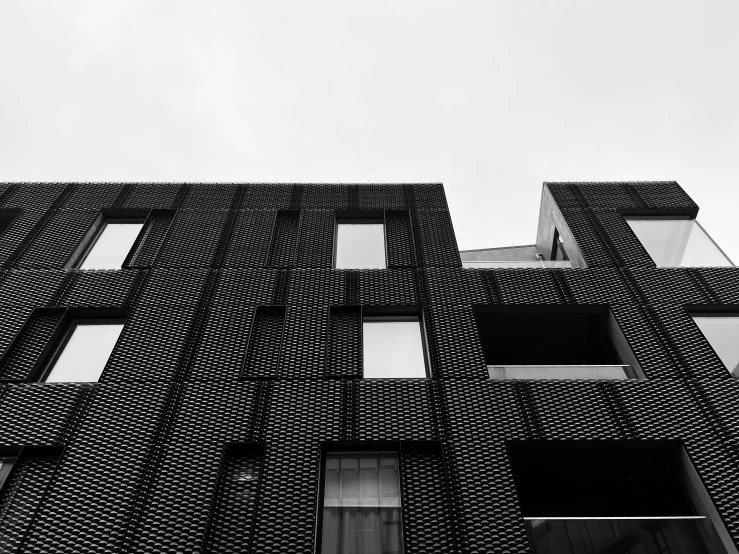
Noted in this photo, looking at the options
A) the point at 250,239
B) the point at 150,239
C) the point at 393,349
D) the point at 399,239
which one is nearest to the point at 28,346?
the point at 150,239

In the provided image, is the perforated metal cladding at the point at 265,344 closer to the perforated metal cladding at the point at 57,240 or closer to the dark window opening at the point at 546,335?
the dark window opening at the point at 546,335

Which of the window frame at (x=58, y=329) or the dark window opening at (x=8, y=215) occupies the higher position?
the dark window opening at (x=8, y=215)

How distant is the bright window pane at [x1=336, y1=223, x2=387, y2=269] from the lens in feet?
44.1

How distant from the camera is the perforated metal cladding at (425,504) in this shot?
26.0ft

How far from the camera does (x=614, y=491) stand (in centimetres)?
993

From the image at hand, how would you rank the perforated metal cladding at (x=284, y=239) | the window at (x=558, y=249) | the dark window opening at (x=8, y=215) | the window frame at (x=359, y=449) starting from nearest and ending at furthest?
the window frame at (x=359, y=449)
the perforated metal cladding at (x=284, y=239)
the dark window opening at (x=8, y=215)
the window at (x=558, y=249)

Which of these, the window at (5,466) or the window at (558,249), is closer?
the window at (5,466)

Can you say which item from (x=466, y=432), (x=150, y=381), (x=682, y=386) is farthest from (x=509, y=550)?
(x=150, y=381)

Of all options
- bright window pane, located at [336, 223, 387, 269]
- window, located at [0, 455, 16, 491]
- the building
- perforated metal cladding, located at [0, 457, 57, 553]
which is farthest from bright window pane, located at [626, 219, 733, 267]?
window, located at [0, 455, 16, 491]

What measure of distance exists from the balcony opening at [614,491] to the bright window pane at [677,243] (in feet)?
17.8

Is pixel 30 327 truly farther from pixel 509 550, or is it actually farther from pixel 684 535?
pixel 684 535

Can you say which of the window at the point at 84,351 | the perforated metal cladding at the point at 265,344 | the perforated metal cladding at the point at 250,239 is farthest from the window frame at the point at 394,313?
the window at the point at 84,351

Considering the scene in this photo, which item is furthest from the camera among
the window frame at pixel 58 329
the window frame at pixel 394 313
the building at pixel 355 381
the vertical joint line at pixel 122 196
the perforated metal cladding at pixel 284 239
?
the vertical joint line at pixel 122 196

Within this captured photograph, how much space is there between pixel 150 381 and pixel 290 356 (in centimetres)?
233
